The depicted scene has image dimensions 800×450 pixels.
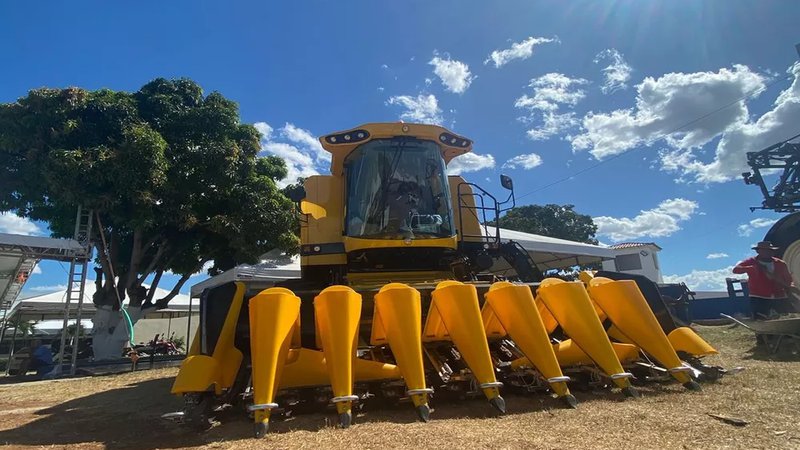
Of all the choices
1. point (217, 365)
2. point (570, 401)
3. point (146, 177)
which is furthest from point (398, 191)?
point (146, 177)

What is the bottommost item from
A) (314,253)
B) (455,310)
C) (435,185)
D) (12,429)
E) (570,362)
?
(12,429)

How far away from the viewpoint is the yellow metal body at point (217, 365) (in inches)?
125

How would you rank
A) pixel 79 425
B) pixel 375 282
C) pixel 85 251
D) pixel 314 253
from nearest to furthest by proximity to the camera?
pixel 79 425 → pixel 375 282 → pixel 314 253 → pixel 85 251

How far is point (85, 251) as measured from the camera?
1153 centimetres

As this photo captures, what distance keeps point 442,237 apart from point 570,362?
1899mm

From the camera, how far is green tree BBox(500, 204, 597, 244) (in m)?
35.7

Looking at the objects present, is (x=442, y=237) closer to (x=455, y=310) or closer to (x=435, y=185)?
(x=435, y=185)

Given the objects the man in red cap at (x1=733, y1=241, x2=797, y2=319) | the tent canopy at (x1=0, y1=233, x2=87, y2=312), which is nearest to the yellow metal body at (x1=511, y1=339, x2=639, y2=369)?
the man in red cap at (x1=733, y1=241, x2=797, y2=319)

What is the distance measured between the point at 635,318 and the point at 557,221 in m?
34.9

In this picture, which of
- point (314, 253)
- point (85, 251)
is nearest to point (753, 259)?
point (314, 253)

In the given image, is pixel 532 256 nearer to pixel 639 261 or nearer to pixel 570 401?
pixel 570 401

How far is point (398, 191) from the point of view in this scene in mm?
5070

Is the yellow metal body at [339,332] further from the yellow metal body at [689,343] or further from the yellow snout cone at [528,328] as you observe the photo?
the yellow metal body at [689,343]

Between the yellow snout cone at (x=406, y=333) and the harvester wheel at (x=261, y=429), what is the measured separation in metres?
0.96
